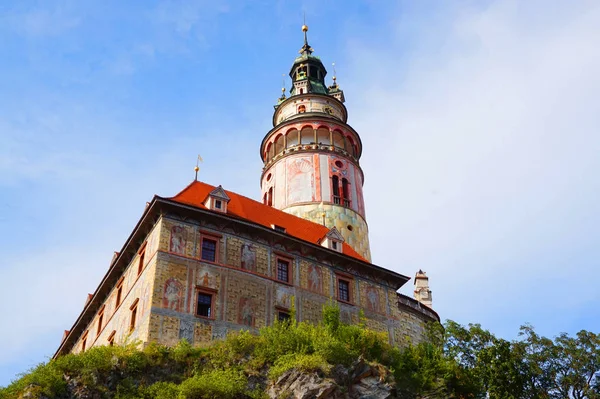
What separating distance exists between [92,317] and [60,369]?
43.2 ft

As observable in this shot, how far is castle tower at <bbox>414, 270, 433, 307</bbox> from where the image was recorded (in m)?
41.2

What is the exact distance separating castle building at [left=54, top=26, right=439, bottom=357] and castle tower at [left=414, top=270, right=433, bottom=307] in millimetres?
2982

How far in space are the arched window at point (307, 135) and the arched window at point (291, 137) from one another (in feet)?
1.29

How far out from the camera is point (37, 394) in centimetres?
2100

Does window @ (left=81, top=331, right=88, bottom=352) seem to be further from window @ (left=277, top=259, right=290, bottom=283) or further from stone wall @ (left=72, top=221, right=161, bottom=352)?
window @ (left=277, top=259, right=290, bottom=283)

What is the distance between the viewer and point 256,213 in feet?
106

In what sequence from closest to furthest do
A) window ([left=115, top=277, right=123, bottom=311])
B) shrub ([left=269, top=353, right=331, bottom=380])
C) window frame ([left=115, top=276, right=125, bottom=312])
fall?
shrub ([left=269, top=353, right=331, bottom=380]) → window frame ([left=115, top=276, right=125, bottom=312]) → window ([left=115, top=277, right=123, bottom=311])

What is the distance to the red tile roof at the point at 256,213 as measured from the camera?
2997 centimetres

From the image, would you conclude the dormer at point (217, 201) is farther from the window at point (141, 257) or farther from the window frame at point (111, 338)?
the window frame at point (111, 338)

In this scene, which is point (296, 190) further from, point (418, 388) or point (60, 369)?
point (60, 369)

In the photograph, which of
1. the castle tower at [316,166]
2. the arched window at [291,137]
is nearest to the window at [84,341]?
the castle tower at [316,166]

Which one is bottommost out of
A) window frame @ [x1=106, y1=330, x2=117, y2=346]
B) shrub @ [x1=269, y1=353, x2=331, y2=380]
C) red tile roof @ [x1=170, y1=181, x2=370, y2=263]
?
shrub @ [x1=269, y1=353, x2=331, y2=380]

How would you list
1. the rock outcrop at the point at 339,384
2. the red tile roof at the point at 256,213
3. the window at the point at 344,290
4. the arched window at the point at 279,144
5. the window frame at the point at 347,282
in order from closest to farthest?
1. the rock outcrop at the point at 339,384
2. the red tile roof at the point at 256,213
3. the window frame at the point at 347,282
4. the window at the point at 344,290
5. the arched window at the point at 279,144

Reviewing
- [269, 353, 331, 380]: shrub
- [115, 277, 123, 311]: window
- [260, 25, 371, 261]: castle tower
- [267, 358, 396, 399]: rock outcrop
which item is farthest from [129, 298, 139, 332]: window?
[260, 25, 371, 261]: castle tower
